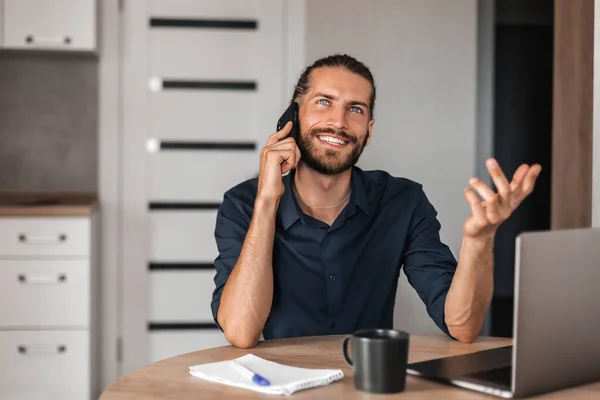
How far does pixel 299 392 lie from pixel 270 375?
0.08 metres

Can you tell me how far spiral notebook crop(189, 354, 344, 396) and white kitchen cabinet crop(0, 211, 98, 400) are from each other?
2167 mm

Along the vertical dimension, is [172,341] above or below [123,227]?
below

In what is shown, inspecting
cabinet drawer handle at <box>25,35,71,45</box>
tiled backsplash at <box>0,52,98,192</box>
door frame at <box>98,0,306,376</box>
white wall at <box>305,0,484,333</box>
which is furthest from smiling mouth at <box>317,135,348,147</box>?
tiled backsplash at <box>0,52,98,192</box>

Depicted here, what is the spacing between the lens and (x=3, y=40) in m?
3.51

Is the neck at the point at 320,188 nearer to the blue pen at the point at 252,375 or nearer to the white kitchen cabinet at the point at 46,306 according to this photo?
the blue pen at the point at 252,375

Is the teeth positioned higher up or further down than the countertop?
higher up

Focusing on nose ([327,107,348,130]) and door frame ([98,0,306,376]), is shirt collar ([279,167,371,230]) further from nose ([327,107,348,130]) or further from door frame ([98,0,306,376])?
door frame ([98,0,306,376])

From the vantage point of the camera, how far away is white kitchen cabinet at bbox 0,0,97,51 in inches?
138

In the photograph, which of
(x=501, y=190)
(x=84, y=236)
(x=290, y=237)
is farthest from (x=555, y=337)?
(x=84, y=236)

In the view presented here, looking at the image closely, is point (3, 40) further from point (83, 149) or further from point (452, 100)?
point (452, 100)

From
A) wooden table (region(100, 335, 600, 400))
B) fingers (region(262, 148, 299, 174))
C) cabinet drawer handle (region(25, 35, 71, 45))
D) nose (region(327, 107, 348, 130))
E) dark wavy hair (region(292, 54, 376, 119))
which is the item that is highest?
cabinet drawer handle (region(25, 35, 71, 45))

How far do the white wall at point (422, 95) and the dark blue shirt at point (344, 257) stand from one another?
5.55 feet

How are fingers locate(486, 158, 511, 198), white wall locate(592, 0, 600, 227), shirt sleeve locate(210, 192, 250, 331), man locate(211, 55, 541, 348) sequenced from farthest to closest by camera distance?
white wall locate(592, 0, 600, 227) → shirt sleeve locate(210, 192, 250, 331) → man locate(211, 55, 541, 348) → fingers locate(486, 158, 511, 198)

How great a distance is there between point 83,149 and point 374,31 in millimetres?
1543
